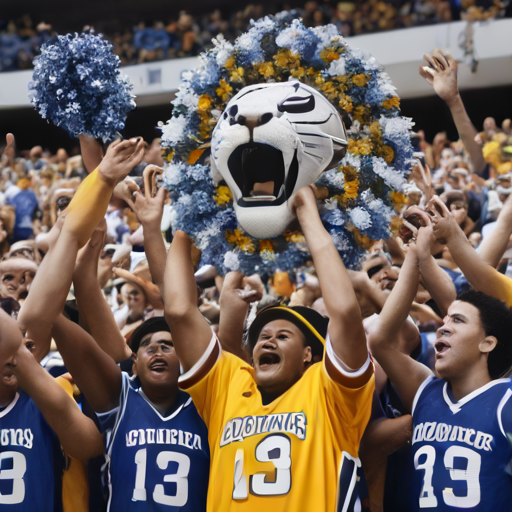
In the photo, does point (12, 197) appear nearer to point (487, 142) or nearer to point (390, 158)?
point (487, 142)

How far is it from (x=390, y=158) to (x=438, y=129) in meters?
9.44

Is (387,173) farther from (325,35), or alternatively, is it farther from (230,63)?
(230,63)

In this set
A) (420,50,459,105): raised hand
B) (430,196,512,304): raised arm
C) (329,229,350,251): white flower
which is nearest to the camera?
(329,229,350,251): white flower

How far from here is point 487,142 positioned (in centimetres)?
780

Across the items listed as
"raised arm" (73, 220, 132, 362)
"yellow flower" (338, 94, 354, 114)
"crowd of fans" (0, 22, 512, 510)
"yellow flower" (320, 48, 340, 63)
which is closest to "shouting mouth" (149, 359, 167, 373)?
"crowd of fans" (0, 22, 512, 510)

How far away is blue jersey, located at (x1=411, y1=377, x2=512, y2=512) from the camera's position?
2.45m

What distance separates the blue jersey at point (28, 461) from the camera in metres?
2.79

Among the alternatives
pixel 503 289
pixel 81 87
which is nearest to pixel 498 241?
pixel 503 289

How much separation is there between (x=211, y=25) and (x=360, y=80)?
11692 mm

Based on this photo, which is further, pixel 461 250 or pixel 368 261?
pixel 368 261

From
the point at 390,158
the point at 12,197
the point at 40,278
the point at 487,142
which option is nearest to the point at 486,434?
the point at 390,158

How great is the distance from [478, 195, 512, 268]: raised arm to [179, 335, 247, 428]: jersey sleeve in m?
1.16

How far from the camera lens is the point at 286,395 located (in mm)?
2623

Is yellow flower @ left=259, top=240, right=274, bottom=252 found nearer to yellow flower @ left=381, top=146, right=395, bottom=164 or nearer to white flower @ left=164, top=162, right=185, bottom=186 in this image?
white flower @ left=164, top=162, right=185, bottom=186
